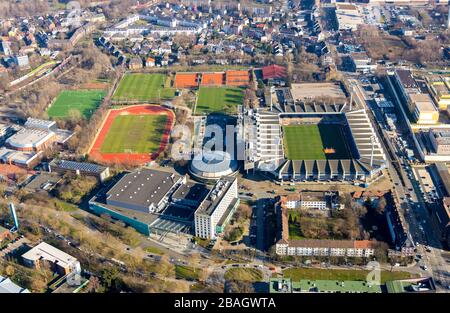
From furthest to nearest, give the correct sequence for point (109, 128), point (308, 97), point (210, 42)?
point (210, 42), point (308, 97), point (109, 128)

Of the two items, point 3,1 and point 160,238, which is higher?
point 3,1

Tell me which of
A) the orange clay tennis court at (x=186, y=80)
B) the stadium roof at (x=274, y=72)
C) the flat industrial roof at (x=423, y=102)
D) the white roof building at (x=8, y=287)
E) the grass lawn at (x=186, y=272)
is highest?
the flat industrial roof at (x=423, y=102)

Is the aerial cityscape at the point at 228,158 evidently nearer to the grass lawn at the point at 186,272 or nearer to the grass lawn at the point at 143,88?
the grass lawn at the point at 186,272

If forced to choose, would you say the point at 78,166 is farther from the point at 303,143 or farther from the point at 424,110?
the point at 424,110

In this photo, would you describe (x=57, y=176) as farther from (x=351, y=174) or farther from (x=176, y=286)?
(x=351, y=174)

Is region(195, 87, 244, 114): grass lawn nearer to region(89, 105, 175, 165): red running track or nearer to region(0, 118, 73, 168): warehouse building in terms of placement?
region(89, 105, 175, 165): red running track

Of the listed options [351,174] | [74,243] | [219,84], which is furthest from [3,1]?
[351,174]

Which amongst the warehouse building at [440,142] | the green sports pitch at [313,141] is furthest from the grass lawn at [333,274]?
the warehouse building at [440,142]

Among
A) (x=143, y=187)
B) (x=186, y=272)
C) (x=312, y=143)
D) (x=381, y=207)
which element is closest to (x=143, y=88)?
(x=143, y=187)
